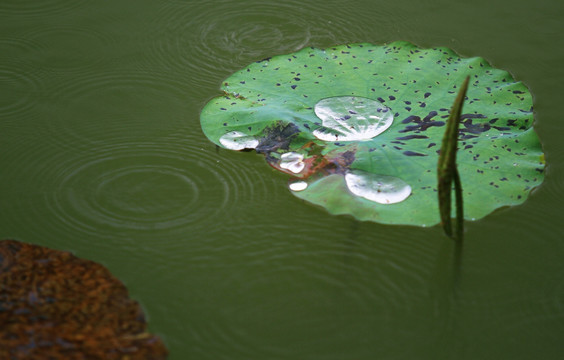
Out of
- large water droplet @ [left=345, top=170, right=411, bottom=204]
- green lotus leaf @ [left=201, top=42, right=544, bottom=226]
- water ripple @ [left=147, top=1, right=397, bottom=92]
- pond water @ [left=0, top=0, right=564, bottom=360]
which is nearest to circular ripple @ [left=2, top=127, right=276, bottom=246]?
pond water @ [left=0, top=0, right=564, bottom=360]

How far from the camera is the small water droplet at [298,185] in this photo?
1.89 m

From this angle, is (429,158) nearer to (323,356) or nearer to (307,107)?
(307,107)

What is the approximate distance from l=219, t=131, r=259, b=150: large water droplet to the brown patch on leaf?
63 centimetres

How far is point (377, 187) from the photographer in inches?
72.6

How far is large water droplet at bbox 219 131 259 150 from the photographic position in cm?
205

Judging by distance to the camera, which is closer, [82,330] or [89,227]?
[82,330]

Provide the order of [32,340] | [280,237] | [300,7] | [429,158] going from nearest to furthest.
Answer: [32,340], [280,237], [429,158], [300,7]

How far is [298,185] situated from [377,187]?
249 mm

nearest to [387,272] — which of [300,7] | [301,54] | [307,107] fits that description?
[307,107]

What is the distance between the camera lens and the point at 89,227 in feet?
5.91

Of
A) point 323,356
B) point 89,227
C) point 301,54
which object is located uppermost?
point 301,54

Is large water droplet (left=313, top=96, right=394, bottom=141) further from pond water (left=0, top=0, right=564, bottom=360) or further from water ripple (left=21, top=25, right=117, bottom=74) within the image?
water ripple (left=21, top=25, right=117, bottom=74)

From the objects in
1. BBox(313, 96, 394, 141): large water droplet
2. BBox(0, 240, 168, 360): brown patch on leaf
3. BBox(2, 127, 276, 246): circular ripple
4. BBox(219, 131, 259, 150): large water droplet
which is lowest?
BBox(0, 240, 168, 360): brown patch on leaf

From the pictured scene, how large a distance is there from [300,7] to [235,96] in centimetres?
87
